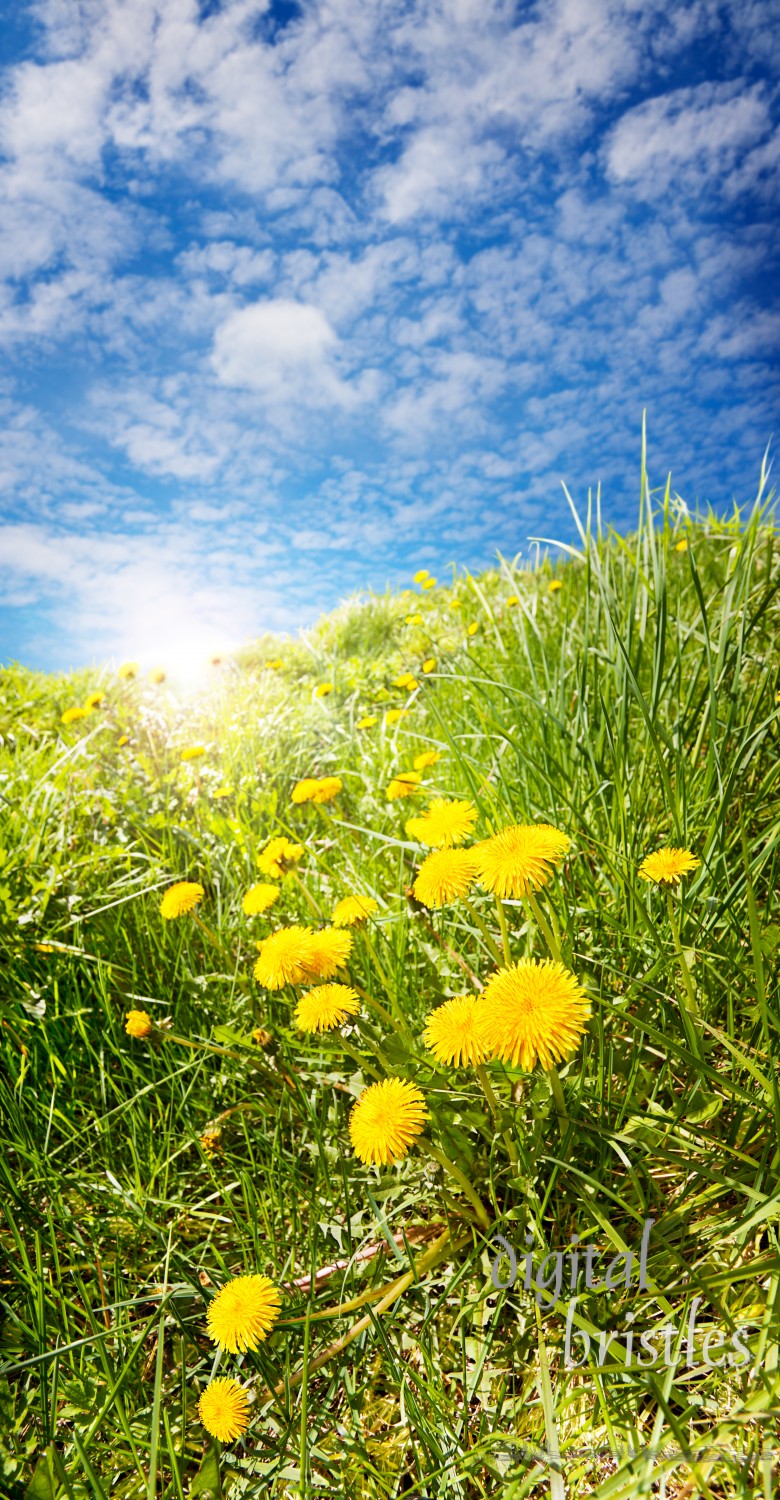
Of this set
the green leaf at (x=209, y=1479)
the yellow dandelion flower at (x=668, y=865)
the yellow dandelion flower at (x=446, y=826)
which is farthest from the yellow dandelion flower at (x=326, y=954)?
the green leaf at (x=209, y=1479)

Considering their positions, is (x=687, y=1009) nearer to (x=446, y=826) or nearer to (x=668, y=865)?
(x=668, y=865)

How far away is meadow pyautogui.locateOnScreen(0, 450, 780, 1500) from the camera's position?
1036mm

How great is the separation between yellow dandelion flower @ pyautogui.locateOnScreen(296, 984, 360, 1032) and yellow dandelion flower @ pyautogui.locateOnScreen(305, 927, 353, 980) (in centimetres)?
3

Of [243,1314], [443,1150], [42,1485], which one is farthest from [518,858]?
[42,1485]

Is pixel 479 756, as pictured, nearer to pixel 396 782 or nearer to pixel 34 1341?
pixel 396 782

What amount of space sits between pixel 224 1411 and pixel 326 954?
63 cm

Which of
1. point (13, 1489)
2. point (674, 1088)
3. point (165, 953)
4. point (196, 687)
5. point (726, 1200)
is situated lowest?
point (13, 1489)

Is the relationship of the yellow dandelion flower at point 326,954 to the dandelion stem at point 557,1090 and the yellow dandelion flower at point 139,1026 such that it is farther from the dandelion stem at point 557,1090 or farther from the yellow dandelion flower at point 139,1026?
the yellow dandelion flower at point 139,1026

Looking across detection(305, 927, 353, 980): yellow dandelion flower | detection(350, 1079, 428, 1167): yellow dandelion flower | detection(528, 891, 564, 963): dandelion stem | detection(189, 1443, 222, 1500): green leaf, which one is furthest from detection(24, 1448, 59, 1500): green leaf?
detection(528, 891, 564, 963): dandelion stem

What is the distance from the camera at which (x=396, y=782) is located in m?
2.21

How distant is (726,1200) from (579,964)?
0.46m

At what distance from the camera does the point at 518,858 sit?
111cm

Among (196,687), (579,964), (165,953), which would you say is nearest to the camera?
(579,964)

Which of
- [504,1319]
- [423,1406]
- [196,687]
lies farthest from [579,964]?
[196,687]
